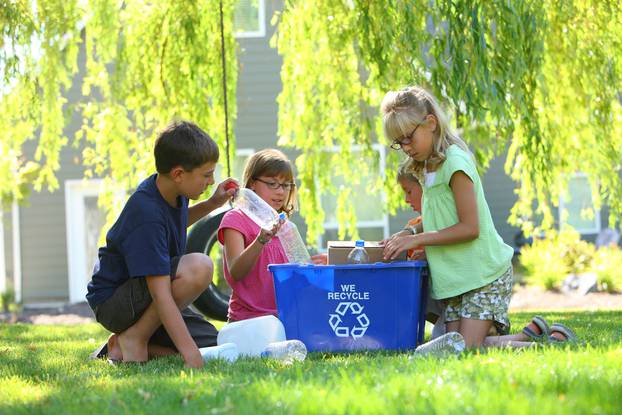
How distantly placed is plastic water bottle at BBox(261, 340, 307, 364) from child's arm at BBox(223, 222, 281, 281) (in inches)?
21.5

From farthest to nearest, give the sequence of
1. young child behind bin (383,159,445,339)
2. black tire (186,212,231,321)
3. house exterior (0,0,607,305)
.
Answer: house exterior (0,0,607,305), black tire (186,212,231,321), young child behind bin (383,159,445,339)

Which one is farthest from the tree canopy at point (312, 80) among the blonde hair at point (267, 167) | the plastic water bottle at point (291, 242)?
the plastic water bottle at point (291, 242)

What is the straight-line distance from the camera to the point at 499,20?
635 cm

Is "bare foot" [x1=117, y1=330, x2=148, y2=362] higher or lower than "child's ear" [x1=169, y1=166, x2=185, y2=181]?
lower

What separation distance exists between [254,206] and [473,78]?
6.81ft

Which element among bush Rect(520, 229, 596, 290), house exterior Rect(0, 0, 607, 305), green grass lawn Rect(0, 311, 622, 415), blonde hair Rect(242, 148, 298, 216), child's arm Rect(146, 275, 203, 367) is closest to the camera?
green grass lawn Rect(0, 311, 622, 415)

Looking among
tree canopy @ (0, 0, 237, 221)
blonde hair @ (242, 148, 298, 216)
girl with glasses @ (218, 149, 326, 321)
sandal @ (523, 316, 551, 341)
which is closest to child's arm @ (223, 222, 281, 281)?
girl with glasses @ (218, 149, 326, 321)

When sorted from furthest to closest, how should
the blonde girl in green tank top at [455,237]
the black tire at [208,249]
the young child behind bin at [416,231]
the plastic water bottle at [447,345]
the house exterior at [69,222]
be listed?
the house exterior at [69,222], the black tire at [208,249], the young child behind bin at [416,231], the blonde girl in green tank top at [455,237], the plastic water bottle at [447,345]

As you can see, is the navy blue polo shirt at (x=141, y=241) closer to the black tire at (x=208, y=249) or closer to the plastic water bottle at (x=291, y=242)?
the plastic water bottle at (x=291, y=242)

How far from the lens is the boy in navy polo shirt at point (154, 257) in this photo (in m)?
4.16

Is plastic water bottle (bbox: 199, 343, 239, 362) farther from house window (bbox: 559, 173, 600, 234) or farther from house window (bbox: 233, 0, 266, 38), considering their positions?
house window (bbox: 559, 173, 600, 234)

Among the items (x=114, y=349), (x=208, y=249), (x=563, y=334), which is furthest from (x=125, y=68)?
(x=563, y=334)

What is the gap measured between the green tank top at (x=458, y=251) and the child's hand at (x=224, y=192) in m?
1.12

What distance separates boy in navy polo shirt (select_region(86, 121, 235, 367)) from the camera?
13.6ft
